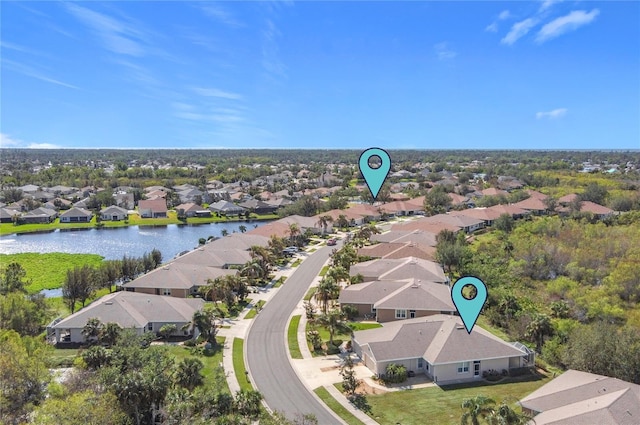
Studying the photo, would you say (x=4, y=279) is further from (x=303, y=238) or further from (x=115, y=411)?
(x=303, y=238)

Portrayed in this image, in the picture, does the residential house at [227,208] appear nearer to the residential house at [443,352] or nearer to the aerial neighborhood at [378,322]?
the aerial neighborhood at [378,322]

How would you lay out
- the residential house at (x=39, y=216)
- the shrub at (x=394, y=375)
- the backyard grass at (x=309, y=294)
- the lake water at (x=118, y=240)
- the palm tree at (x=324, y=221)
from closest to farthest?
the shrub at (x=394, y=375) → the backyard grass at (x=309, y=294) → the lake water at (x=118, y=240) → the palm tree at (x=324, y=221) → the residential house at (x=39, y=216)

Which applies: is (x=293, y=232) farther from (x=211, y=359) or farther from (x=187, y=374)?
(x=187, y=374)

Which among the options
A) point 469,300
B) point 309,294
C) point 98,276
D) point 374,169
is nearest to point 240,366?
point 469,300

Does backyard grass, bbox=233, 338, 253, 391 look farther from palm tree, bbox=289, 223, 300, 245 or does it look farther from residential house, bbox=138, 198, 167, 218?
residential house, bbox=138, 198, 167, 218

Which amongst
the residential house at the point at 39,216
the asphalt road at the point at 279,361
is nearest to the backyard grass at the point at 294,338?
the asphalt road at the point at 279,361

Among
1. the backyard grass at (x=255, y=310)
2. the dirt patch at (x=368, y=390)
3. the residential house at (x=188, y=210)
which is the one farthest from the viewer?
the residential house at (x=188, y=210)
